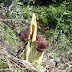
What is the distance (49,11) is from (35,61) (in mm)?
1980

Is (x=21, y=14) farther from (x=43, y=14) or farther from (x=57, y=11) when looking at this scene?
(x=57, y=11)

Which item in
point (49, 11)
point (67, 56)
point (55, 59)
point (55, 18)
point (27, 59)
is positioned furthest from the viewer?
point (49, 11)

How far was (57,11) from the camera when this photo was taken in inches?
113

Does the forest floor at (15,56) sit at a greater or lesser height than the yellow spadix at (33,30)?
lesser

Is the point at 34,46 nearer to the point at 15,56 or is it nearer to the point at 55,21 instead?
the point at 15,56

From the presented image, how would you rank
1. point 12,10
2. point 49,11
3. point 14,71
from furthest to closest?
point 49,11 < point 12,10 < point 14,71

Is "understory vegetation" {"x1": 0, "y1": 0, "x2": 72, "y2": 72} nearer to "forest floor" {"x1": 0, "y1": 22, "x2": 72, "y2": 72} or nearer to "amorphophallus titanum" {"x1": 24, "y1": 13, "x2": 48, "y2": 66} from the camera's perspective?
"forest floor" {"x1": 0, "y1": 22, "x2": 72, "y2": 72}

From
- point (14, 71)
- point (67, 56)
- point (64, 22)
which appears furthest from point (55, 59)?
point (64, 22)

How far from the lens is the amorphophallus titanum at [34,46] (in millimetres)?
1173

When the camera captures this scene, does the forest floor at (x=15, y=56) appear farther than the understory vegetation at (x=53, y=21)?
No

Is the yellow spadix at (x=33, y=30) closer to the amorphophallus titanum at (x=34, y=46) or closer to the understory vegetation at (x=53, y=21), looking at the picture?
the amorphophallus titanum at (x=34, y=46)

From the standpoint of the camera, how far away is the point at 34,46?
123cm

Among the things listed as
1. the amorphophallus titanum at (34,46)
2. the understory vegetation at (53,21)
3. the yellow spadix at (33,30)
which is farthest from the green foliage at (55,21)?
the yellow spadix at (33,30)

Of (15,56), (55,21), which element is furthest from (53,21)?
(15,56)
